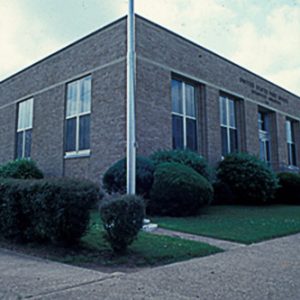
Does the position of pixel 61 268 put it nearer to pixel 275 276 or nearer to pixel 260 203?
pixel 275 276

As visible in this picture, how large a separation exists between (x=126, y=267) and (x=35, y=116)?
1648 centimetres

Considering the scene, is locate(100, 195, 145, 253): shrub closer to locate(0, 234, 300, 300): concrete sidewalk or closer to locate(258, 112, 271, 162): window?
locate(0, 234, 300, 300): concrete sidewalk

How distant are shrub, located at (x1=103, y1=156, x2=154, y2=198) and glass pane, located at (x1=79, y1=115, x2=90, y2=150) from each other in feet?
13.7

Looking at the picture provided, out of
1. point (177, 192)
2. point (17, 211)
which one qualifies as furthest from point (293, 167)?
point (17, 211)

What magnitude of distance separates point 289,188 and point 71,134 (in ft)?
40.7

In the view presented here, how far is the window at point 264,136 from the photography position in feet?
81.9

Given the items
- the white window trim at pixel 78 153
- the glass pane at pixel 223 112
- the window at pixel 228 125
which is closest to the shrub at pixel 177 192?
the white window trim at pixel 78 153

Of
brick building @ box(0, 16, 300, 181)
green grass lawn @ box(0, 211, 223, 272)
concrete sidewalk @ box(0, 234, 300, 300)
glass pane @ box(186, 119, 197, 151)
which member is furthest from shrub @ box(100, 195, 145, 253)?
glass pane @ box(186, 119, 197, 151)

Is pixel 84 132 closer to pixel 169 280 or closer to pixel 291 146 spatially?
pixel 169 280

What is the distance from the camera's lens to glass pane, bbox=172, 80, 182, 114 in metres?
18.4

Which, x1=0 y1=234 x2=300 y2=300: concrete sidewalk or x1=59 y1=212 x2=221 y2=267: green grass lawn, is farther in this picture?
x1=59 y1=212 x2=221 y2=267: green grass lawn

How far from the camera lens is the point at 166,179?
41.7 ft

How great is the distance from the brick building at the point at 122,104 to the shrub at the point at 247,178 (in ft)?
4.90

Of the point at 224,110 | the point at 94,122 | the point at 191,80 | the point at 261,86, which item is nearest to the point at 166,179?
the point at 94,122
